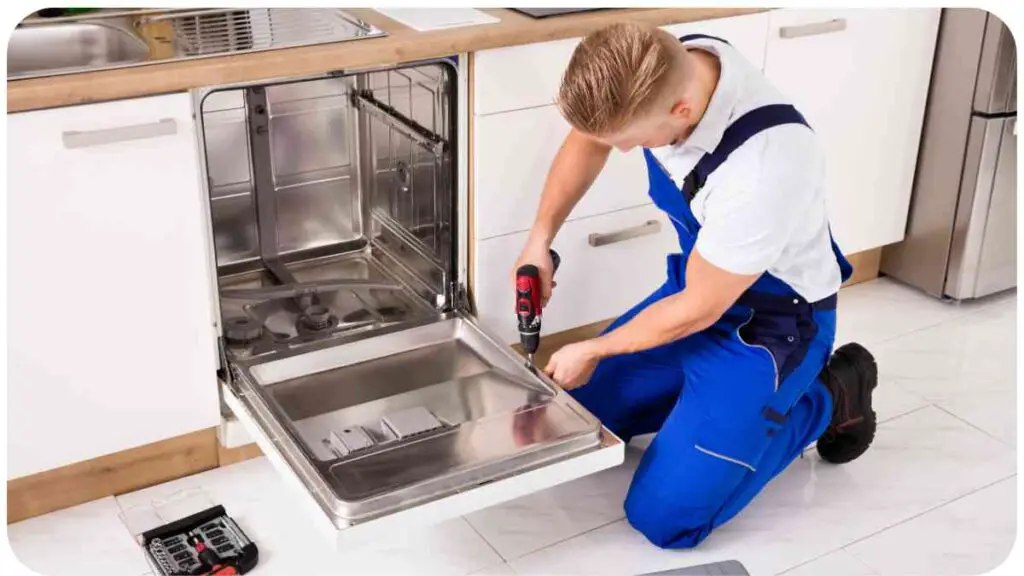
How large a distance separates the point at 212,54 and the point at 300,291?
0.64 metres

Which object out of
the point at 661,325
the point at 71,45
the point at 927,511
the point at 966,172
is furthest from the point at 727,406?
the point at 71,45

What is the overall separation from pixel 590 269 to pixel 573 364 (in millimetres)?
477

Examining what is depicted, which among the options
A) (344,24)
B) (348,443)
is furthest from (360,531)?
(344,24)

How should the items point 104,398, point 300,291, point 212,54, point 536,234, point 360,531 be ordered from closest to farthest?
1. point 360,531
2. point 212,54
3. point 104,398
4. point 536,234
5. point 300,291

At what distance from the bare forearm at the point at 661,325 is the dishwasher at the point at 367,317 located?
0.39ft

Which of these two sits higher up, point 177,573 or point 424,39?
point 424,39

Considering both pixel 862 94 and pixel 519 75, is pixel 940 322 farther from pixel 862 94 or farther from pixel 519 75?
pixel 519 75

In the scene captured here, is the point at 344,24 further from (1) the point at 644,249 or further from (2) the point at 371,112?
(1) the point at 644,249

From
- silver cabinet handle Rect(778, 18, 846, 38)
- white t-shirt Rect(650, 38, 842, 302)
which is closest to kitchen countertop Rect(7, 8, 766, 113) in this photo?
silver cabinet handle Rect(778, 18, 846, 38)

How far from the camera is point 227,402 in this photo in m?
2.15

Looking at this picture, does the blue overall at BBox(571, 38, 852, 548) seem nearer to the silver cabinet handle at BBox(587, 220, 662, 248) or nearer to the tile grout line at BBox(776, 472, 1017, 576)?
the tile grout line at BBox(776, 472, 1017, 576)

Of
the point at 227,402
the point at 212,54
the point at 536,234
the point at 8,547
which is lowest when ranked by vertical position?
the point at 8,547

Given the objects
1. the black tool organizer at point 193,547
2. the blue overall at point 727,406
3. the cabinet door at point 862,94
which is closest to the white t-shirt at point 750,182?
the blue overall at point 727,406

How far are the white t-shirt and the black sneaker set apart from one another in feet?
1.30
